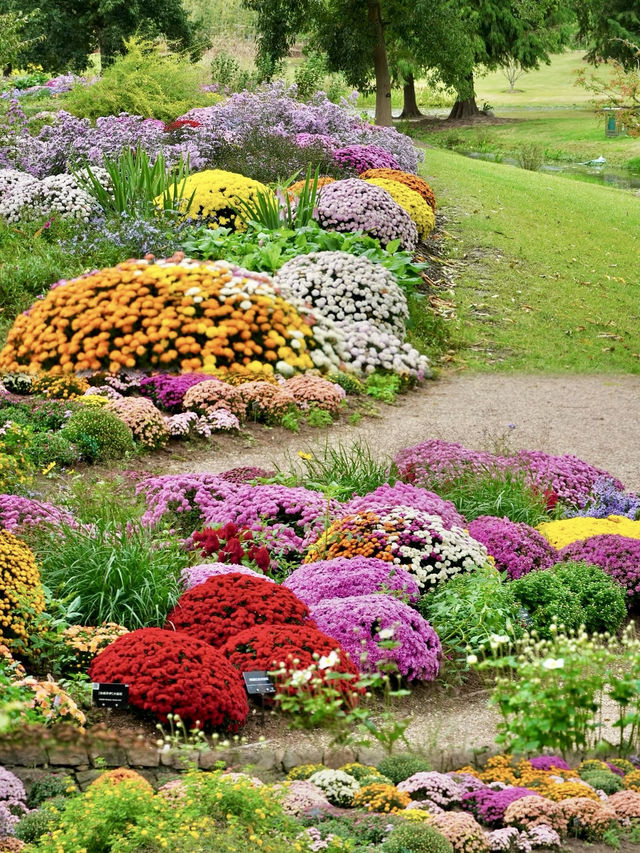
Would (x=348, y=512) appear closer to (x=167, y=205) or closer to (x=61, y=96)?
(x=167, y=205)

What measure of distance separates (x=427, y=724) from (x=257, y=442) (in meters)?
3.82

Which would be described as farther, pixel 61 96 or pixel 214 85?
pixel 214 85

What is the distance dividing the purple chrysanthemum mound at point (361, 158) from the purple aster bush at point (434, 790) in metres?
13.4

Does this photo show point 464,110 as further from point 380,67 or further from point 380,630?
point 380,630

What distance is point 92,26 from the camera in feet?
103

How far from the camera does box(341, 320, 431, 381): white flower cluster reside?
10.1 metres

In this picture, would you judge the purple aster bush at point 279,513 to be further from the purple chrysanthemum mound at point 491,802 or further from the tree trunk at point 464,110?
the tree trunk at point 464,110

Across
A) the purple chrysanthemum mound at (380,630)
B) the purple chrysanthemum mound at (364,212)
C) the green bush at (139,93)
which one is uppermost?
the green bush at (139,93)

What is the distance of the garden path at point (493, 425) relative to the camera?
787 centimetres

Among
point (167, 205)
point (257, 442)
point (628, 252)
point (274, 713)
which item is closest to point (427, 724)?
point (274, 713)

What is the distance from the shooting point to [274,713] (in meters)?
4.20

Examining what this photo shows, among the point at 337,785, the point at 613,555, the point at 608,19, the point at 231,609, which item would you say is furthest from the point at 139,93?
the point at 608,19

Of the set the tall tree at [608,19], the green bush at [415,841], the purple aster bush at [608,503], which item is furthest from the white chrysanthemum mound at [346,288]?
the tall tree at [608,19]

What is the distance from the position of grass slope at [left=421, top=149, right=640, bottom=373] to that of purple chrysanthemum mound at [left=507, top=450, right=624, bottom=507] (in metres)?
3.30
